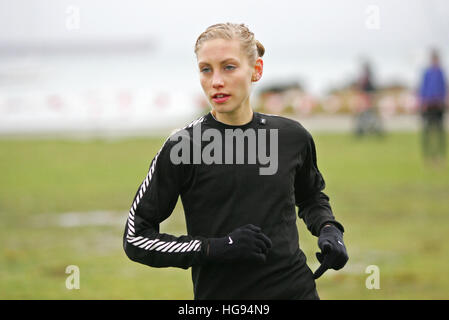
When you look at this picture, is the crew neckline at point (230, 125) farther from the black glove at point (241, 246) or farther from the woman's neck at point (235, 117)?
the black glove at point (241, 246)

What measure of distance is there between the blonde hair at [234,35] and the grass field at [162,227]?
140 inches

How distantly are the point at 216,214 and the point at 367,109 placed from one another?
17.8 meters

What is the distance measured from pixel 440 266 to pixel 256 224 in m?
4.53

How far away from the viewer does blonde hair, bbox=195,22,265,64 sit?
9.84 ft

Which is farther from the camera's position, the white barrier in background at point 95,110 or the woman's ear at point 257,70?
the white barrier in background at point 95,110

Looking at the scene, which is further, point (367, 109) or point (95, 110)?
point (95, 110)

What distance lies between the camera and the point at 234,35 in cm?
301

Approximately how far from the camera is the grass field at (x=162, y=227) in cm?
660

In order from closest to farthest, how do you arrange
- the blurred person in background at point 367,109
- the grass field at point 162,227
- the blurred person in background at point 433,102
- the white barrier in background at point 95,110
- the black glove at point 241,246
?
the black glove at point 241,246 < the grass field at point 162,227 < the blurred person in background at point 433,102 < the blurred person in background at point 367,109 < the white barrier in background at point 95,110

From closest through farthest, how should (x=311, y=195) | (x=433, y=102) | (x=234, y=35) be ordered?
(x=234, y=35) → (x=311, y=195) → (x=433, y=102)

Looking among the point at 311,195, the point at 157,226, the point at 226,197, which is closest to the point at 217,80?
the point at 226,197

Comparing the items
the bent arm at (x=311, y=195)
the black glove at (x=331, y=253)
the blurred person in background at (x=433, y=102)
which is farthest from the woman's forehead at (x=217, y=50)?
the blurred person in background at (x=433, y=102)

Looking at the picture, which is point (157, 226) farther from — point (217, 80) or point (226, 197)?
point (217, 80)

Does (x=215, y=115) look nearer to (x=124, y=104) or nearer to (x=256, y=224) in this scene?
(x=256, y=224)
